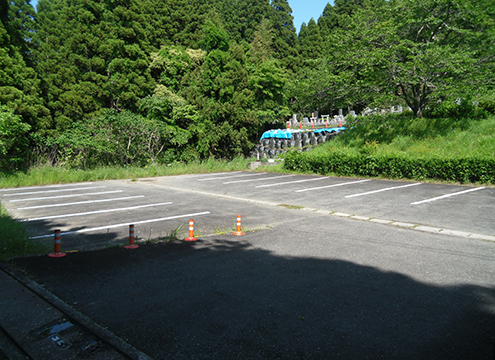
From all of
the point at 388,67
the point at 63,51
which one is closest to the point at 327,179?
the point at 388,67

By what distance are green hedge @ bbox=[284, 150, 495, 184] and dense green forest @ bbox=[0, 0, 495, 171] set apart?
4649 mm

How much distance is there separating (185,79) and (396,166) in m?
19.0

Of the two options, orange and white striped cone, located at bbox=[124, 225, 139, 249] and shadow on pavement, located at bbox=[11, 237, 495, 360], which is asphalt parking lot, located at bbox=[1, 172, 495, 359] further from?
orange and white striped cone, located at bbox=[124, 225, 139, 249]

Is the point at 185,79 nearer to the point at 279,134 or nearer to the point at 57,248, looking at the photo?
the point at 279,134

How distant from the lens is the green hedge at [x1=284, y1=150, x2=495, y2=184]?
12.6 m

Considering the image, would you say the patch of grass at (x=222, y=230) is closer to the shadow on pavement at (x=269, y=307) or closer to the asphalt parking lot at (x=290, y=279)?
the asphalt parking lot at (x=290, y=279)

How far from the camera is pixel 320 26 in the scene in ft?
163

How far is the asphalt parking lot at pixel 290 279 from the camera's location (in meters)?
3.19

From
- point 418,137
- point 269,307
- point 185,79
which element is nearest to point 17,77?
point 185,79

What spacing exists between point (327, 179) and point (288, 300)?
40.8ft

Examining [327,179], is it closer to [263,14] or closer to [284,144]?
[284,144]

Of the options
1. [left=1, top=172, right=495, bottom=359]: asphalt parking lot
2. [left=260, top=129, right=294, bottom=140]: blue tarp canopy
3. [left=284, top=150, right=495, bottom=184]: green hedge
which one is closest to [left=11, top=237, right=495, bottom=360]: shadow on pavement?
[left=1, top=172, right=495, bottom=359]: asphalt parking lot

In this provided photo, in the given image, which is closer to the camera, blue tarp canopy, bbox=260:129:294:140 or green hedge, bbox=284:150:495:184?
green hedge, bbox=284:150:495:184

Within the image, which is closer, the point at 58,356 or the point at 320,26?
the point at 58,356
